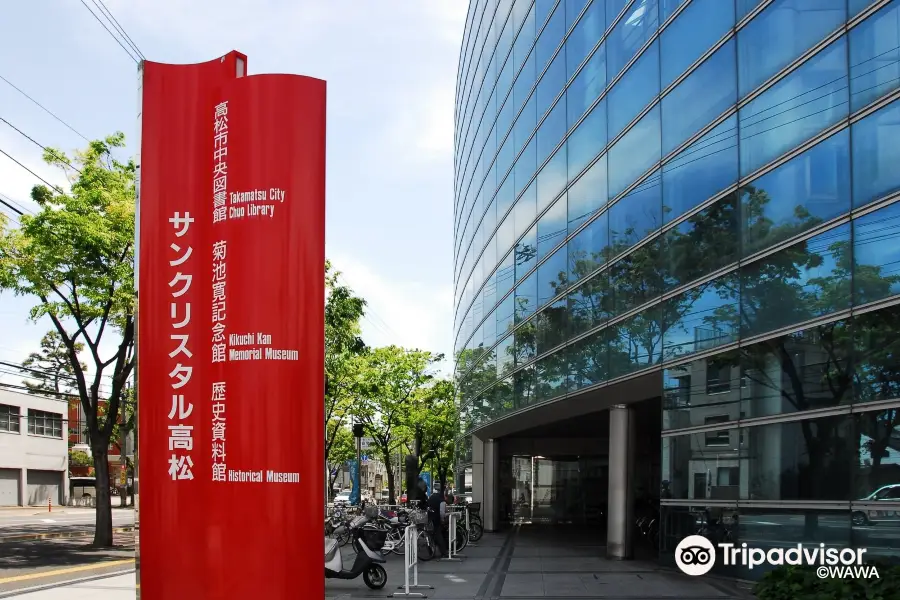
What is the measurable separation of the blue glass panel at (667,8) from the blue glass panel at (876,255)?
6.50 metres

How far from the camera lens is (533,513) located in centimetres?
3706

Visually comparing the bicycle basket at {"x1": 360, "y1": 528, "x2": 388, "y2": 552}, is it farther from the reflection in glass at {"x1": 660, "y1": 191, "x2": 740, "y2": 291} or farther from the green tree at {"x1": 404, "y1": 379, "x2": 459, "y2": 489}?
the green tree at {"x1": 404, "y1": 379, "x2": 459, "y2": 489}

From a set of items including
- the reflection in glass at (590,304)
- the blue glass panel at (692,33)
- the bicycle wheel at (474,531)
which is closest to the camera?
the blue glass panel at (692,33)

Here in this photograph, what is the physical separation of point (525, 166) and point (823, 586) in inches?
724

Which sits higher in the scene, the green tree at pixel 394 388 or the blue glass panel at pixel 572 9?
the blue glass panel at pixel 572 9

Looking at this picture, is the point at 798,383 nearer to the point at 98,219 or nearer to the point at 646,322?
the point at 646,322

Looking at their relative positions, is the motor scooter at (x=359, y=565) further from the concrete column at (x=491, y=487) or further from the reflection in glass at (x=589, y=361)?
the concrete column at (x=491, y=487)

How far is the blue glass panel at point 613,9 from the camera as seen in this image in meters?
18.3

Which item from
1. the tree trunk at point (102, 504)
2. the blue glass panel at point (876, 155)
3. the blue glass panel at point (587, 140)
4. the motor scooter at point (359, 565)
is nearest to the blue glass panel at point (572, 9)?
the blue glass panel at point (587, 140)

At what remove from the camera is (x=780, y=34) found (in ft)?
42.1

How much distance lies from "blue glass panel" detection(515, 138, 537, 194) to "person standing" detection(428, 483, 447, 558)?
9715 millimetres

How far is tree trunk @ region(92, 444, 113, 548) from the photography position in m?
23.1

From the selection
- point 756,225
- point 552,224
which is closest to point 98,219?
point 552,224

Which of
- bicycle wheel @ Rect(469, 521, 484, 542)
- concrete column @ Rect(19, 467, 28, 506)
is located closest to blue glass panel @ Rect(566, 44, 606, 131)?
bicycle wheel @ Rect(469, 521, 484, 542)
